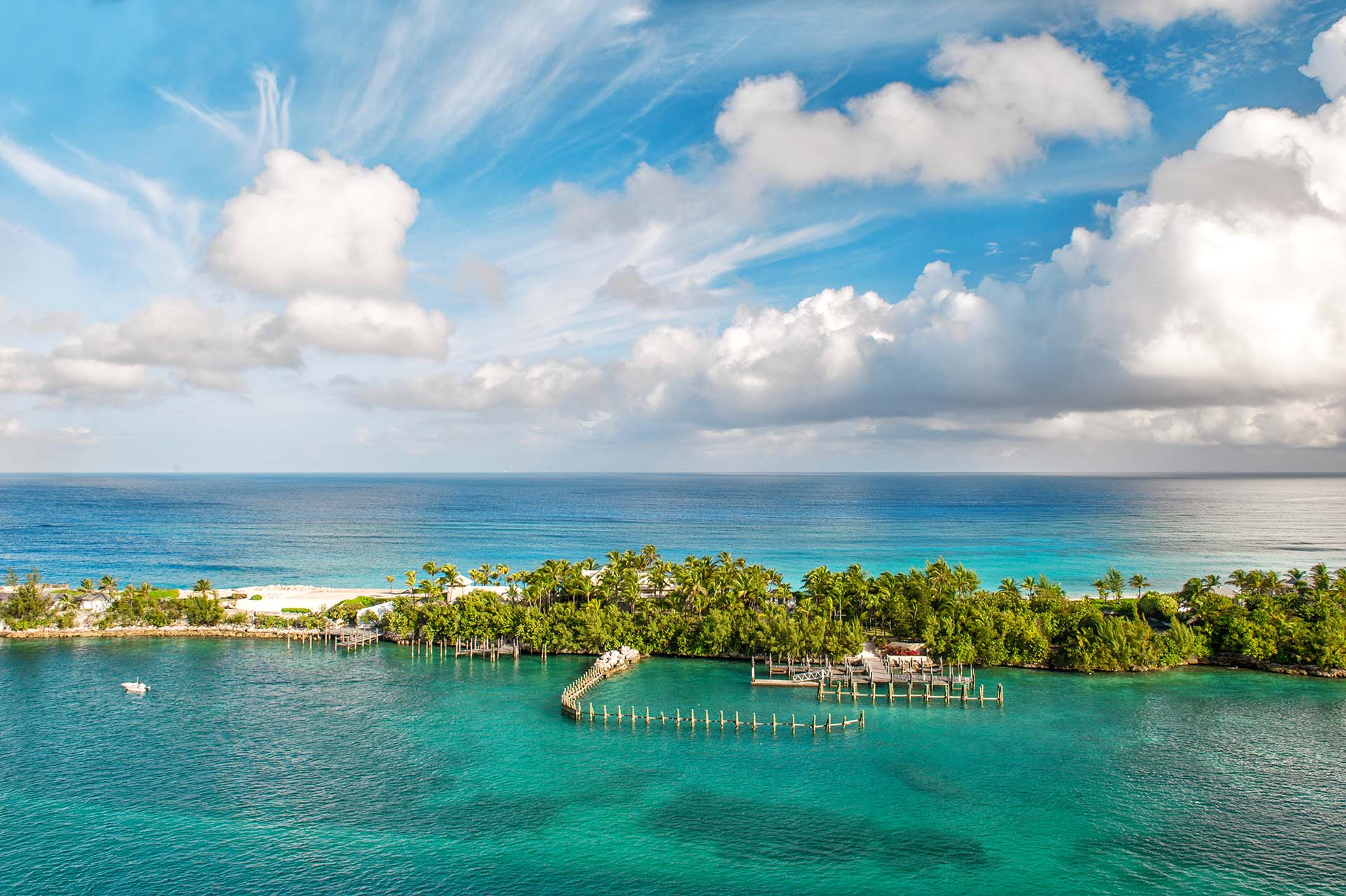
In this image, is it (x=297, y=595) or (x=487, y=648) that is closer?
(x=487, y=648)

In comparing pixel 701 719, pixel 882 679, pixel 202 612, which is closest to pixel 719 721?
pixel 701 719

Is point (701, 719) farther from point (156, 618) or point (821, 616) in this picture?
point (156, 618)

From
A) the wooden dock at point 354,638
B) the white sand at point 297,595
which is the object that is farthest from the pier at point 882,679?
the white sand at point 297,595

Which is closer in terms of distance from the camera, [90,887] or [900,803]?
[90,887]

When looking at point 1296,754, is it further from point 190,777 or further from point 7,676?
point 7,676

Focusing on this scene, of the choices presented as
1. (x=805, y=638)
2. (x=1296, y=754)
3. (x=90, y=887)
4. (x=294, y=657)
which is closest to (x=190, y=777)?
(x=90, y=887)

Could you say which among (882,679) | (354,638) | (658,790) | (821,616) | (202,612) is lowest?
(658,790)

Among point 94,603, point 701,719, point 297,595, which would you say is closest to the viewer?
point 701,719

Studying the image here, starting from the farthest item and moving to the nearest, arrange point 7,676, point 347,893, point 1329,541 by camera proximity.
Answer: point 1329,541
point 7,676
point 347,893

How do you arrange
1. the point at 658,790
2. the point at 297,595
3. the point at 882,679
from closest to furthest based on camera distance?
the point at 658,790 < the point at 882,679 < the point at 297,595
